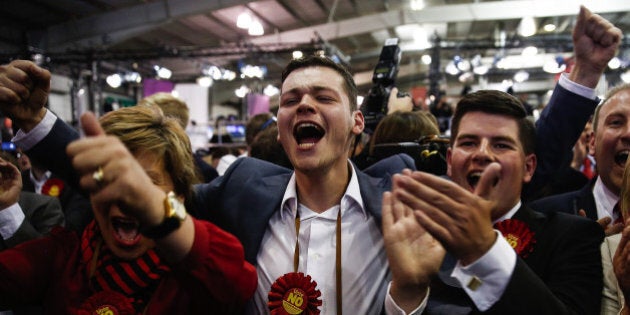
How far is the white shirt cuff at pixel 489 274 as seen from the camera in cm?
111

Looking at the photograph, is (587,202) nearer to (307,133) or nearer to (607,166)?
(607,166)

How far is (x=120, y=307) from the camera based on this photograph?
125 cm

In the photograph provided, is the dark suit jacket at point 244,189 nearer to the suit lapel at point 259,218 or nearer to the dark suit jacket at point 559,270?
the suit lapel at point 259,218

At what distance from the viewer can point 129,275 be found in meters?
1.29

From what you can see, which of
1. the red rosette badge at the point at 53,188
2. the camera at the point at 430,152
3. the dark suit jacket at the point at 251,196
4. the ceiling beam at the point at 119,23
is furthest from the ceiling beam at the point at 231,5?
the dark suit jacket at the point at 251,196

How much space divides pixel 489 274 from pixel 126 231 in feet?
3.22

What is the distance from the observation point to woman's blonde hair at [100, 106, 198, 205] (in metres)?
1.40

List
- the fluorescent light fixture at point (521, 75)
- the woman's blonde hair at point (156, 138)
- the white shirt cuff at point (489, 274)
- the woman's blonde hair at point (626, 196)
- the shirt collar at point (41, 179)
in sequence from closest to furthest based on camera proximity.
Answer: the white shirt cuff at point (489, 274), the woman's blonde hair at point (156, 138), the woman's blonde hair at point (626, 196), the shirt collar at point (41, 179), the fluorescent light fixture at point (521, 75)

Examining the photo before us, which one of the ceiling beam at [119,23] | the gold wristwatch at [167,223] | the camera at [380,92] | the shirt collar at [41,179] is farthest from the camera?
the ceiling beam at [119,23]

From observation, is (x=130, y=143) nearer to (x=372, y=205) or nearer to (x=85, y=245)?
(x=85, y=245)

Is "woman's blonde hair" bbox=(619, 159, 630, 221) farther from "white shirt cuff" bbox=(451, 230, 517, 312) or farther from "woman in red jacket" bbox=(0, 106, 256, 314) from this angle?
"woman in red jacket" bbox=(0, 106, 256, 314)

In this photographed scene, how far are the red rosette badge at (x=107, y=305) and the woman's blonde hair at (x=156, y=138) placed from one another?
351mm

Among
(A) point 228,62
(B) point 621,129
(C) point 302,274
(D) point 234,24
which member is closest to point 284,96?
(C) point 302,274

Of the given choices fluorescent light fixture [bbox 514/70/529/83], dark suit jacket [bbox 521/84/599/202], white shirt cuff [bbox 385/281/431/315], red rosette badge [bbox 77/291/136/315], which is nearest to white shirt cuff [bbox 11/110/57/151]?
red rosette badge [bbox 77/291/136/315]
